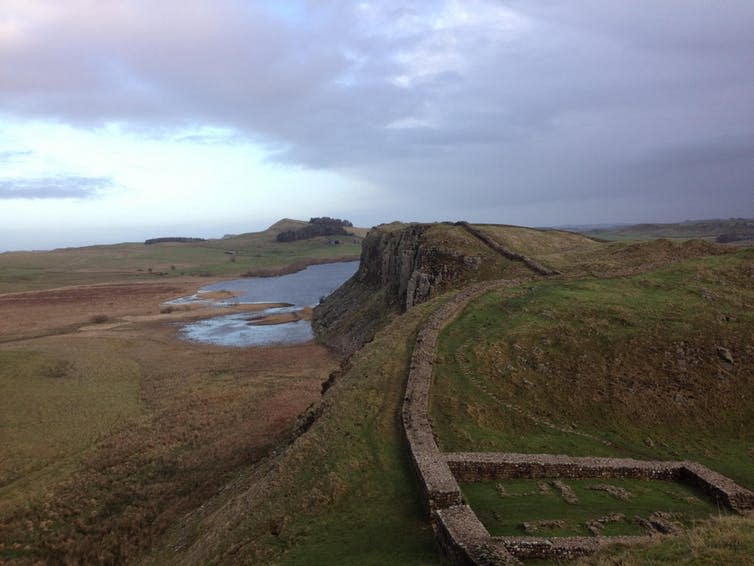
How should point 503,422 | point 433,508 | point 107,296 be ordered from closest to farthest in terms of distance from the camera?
point 433,508 → point 503,422 → point 107,296

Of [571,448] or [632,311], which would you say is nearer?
[571,448]

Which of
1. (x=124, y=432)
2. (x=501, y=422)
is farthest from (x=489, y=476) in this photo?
(x=124, y=432)

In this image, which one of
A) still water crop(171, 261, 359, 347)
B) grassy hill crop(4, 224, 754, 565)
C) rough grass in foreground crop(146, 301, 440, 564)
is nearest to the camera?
rough grass in foreground crop(146, 301, 440, 564)

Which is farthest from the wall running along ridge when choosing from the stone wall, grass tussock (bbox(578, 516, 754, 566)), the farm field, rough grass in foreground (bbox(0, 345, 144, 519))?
rough grass in foreground (bbox(0, 345, 144, 519))

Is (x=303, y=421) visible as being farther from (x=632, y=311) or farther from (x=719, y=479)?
(x=632, y=311)

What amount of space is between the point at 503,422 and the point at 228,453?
2016cm

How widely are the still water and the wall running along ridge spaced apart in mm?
54058

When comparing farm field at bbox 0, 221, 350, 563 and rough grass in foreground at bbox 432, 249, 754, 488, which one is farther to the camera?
farm field at bbox 0, 221, 350, 563

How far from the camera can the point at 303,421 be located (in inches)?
1132

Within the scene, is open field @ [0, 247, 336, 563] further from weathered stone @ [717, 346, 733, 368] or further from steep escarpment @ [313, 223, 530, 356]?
weathered stone @ [717, 346, 733, 368]

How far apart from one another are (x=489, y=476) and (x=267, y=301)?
105 metres

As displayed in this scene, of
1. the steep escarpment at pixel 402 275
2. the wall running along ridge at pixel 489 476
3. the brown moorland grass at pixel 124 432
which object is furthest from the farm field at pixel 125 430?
the wall running along ridge at pixel 489 476

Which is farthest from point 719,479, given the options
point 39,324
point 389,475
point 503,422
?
point 39,324

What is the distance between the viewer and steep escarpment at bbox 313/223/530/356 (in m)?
52.8
